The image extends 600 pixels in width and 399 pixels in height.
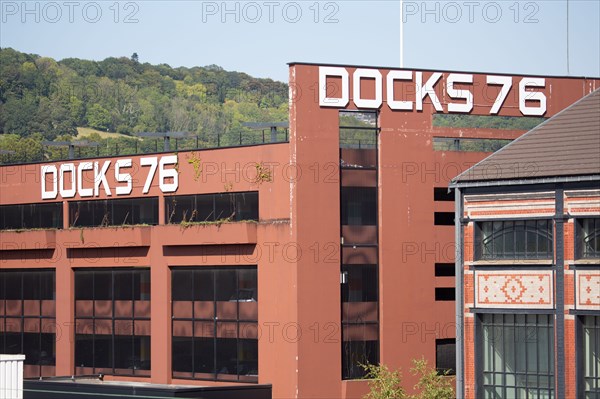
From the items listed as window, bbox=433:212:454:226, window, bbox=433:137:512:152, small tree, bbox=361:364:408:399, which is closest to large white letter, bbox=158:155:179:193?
window, bbox=433:137:512:152

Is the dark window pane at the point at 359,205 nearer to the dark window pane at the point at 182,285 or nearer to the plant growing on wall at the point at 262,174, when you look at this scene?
the plant growing on wall at the point at 262,174

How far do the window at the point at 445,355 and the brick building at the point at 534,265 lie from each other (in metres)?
10.9

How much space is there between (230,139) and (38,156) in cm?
3237

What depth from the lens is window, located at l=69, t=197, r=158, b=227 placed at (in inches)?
2422

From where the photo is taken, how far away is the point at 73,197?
214 feet

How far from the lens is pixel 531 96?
5722cm

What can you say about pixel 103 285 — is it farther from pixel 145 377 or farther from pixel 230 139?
pixel 230 139

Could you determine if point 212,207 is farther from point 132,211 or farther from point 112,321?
point 112,321

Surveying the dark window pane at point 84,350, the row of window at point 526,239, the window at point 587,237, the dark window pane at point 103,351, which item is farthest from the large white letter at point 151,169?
the window at point 587,237

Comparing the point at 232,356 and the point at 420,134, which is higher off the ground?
the point at 420,134

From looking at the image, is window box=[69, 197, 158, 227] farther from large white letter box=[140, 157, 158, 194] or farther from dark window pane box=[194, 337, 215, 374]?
dark window pane box=[194, 337, 215, 374]

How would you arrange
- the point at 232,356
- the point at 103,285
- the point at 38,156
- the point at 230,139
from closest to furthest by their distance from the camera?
the point at 232,356, the point at 103,285, the point at 38,156, the point at 230,139

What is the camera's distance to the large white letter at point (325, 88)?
5375 cm

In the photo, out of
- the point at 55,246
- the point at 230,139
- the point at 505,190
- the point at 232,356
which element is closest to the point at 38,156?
the point at 230,139
